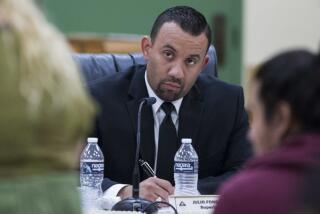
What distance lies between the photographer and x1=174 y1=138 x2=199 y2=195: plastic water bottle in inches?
136

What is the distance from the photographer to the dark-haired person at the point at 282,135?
1.69m

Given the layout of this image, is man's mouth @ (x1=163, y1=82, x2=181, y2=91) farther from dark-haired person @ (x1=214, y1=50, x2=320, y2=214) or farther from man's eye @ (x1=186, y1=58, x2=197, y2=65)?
dark-haired person @ (x1=214, y1=50, x2=320, y2=214)

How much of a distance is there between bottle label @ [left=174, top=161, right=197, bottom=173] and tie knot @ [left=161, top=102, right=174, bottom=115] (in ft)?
0.88

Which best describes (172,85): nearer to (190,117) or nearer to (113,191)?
(190,117)

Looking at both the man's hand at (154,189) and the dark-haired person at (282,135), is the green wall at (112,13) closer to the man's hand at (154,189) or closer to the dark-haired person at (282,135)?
the man's hand at (154,189)

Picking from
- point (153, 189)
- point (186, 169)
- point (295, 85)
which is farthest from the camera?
point (186, 169)

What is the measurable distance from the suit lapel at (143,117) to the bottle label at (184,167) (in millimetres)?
156

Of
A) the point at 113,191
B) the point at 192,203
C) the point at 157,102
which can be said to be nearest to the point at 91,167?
the point at 113,191

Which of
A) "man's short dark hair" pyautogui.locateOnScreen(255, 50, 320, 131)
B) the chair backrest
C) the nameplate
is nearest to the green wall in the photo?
the chair backrest

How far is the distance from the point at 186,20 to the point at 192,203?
1040 millimetres

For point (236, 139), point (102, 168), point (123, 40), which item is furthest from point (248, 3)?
point (102, 168)

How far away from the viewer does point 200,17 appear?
378cm

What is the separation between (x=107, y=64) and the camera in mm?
4262

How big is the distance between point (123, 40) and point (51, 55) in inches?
212
